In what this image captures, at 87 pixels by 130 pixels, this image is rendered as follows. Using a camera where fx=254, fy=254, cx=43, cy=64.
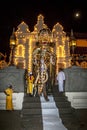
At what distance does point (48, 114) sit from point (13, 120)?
1.89 m

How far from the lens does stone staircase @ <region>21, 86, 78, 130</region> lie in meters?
11.6

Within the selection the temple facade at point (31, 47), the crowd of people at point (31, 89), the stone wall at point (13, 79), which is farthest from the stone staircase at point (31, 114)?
the temple facade at point (31, 47)

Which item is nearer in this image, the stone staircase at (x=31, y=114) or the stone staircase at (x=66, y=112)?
the stone staircase at (x=31, y=114)

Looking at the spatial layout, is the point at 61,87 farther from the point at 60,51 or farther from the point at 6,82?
the point at 60,51

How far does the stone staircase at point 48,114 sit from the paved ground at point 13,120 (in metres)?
0.27

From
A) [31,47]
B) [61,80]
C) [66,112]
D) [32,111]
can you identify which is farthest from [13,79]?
[31,47]

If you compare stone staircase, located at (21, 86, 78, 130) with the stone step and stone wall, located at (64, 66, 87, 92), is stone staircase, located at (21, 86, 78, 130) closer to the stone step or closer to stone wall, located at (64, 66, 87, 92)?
the stone step

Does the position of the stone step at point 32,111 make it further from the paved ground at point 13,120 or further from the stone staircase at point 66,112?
the stone staircase at point 66,112

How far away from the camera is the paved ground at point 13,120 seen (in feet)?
37.3

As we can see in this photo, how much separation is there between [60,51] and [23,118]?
1143 centimetres

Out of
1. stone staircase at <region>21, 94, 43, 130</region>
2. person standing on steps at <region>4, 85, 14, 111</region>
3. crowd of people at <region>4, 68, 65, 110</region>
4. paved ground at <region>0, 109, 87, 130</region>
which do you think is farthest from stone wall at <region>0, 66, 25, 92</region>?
paved ground at <region>0, 109, 87, 130</region>

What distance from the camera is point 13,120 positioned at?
12859 mm

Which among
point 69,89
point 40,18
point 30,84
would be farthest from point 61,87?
→ point 40,18

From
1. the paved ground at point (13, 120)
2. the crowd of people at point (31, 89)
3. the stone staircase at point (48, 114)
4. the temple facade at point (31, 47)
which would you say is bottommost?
the paved ground at point (13, 120)
